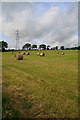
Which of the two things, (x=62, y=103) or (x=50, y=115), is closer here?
(x=50, y=115)

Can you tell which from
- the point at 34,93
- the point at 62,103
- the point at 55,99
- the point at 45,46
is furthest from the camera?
the point at 45,46

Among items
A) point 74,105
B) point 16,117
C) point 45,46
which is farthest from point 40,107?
point 45,46

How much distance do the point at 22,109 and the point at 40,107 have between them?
1.86 feet

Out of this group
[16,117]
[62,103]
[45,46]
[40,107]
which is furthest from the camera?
[45,46]

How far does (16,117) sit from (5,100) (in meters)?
1.01

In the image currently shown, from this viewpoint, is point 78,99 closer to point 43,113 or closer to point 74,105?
point 74,105

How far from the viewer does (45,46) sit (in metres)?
109

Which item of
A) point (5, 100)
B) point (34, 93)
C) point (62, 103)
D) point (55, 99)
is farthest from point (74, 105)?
point (5, 100)

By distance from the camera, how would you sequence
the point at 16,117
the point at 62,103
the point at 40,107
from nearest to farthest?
the point at 16,117 → the point at 40,107 → the point at 62,103

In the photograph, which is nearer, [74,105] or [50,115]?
[50,115]

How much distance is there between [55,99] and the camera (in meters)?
4.20

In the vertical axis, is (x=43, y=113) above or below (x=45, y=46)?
below

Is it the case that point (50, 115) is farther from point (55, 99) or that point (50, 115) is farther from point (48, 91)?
point (48, 91)

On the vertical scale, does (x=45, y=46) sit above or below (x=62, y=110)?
above
